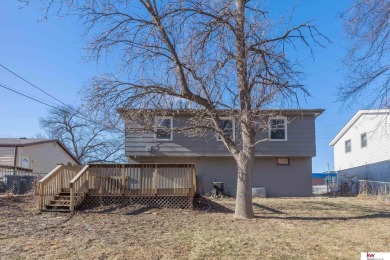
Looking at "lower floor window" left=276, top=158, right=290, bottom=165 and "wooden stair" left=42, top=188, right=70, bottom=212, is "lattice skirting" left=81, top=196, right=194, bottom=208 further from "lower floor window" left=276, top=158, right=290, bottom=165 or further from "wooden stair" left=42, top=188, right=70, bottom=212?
"lower floor window" left=276, top=158, right=290, bottom=165

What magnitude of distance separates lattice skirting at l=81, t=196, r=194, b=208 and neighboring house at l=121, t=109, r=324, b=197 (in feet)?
18.3

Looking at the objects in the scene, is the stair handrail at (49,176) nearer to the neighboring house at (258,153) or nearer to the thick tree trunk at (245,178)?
the thick tree trunk at (245,178)

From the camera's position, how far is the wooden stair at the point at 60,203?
11.1m

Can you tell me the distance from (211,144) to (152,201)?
6628 millimetres

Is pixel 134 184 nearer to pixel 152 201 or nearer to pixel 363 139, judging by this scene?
pixel 152 201

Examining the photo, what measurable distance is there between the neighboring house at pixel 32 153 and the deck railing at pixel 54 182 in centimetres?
1226

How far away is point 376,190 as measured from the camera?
57.9ft

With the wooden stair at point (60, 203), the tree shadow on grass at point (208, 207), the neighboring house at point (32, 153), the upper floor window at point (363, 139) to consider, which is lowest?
the tree shadow on grass at point (208, 207)

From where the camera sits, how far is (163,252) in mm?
6398

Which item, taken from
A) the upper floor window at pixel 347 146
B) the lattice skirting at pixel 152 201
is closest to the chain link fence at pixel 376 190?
the upper floor window at pixel 347 146

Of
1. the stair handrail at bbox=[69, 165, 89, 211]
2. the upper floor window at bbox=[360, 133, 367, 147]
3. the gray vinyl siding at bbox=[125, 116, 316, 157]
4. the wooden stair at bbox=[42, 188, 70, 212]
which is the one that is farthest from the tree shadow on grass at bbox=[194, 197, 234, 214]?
the upper floor window at bbox=[360, 133, 367, 147]

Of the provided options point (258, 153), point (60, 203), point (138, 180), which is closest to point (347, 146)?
point (258, 153)

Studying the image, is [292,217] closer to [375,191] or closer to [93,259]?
[93,259]

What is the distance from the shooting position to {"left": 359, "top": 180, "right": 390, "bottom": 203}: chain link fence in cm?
1570
